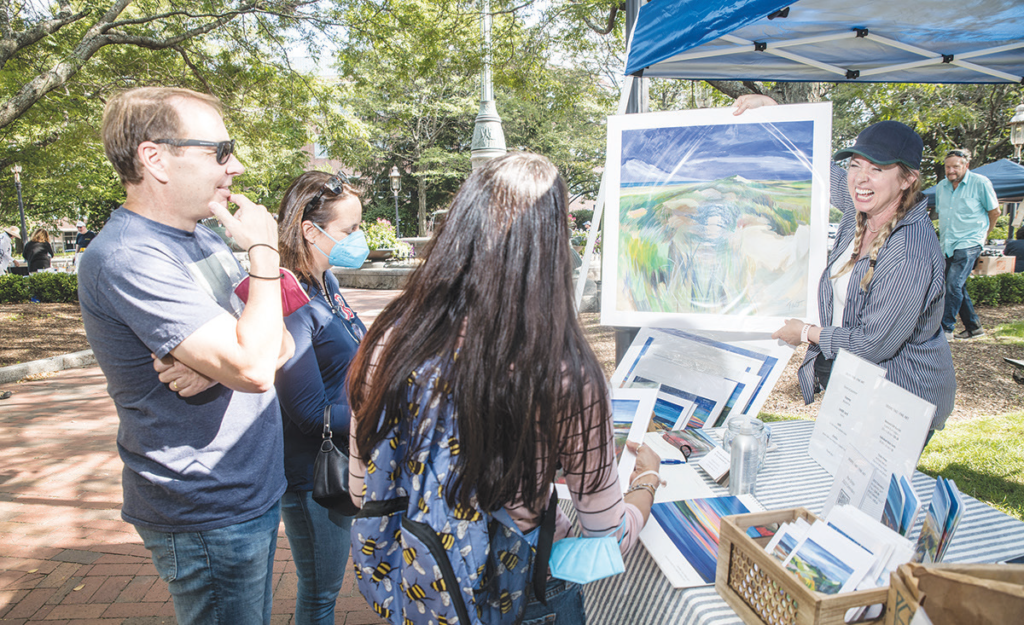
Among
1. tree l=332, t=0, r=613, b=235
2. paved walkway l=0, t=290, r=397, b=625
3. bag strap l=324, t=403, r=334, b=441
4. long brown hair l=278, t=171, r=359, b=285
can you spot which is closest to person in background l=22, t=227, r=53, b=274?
tree l=332, t=0, r=613, b=235

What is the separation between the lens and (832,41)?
2.58 meters

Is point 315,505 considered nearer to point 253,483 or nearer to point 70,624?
point 253,483

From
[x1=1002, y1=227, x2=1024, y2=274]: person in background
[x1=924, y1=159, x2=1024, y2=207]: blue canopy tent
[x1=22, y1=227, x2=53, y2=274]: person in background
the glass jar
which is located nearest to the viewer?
the glass jar

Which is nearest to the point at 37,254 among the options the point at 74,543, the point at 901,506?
the point at 74,543

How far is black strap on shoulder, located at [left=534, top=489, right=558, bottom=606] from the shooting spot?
3.50 ft

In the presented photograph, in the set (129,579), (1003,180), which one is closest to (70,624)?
(129,579)

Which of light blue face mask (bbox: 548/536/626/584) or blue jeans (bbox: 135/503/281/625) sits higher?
light blue face mask (bbox: 548/536/626/584)

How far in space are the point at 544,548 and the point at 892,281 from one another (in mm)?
1538

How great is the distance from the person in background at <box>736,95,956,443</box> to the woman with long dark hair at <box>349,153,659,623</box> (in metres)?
1.36

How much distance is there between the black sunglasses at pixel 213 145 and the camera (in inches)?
52.7

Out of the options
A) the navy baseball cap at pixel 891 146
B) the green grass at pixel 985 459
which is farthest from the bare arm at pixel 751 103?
the green grass at pixel 985 459

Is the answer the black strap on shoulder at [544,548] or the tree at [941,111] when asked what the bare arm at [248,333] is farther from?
the tree at [941,111]

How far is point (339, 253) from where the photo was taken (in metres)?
2.04

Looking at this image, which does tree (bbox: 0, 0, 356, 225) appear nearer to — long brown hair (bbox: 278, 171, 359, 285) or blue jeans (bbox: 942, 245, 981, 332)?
long brown hair (bbox: 278, 171, 359, 285)
